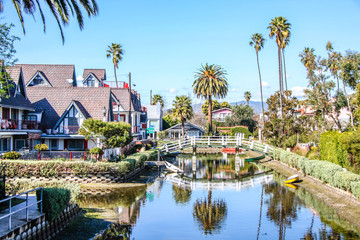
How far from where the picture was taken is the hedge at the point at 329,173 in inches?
958

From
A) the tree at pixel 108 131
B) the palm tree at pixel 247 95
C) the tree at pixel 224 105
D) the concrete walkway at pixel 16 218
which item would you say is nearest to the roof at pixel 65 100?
the tree at pixel 108 131

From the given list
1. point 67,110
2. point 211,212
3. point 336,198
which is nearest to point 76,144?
point 67,110

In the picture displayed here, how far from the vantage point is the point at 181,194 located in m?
30.6

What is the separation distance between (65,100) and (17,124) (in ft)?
32.8

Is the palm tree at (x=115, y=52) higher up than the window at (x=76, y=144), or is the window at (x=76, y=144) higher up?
the palm tree at (x=115, y=52)

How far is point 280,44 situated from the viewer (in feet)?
200

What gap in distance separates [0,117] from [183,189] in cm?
1890

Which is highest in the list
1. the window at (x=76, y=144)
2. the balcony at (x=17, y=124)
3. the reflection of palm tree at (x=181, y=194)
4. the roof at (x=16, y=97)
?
the roof at (x=16, y=97)

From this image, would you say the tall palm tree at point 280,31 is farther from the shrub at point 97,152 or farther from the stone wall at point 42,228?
the stone wall at point 42,228

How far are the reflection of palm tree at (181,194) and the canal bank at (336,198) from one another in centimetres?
958

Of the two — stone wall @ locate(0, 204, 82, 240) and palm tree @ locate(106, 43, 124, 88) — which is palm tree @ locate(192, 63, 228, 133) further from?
stone wall @ locate(0, 204, 82, 240)

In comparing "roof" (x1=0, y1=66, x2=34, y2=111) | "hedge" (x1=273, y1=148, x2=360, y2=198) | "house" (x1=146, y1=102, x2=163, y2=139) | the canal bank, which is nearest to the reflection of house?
"house" (x1=146, y1=102, x2=163, y2=139)

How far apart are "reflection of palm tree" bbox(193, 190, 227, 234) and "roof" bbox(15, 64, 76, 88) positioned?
35.7 meters

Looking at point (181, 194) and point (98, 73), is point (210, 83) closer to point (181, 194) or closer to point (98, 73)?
point (98, 73)
